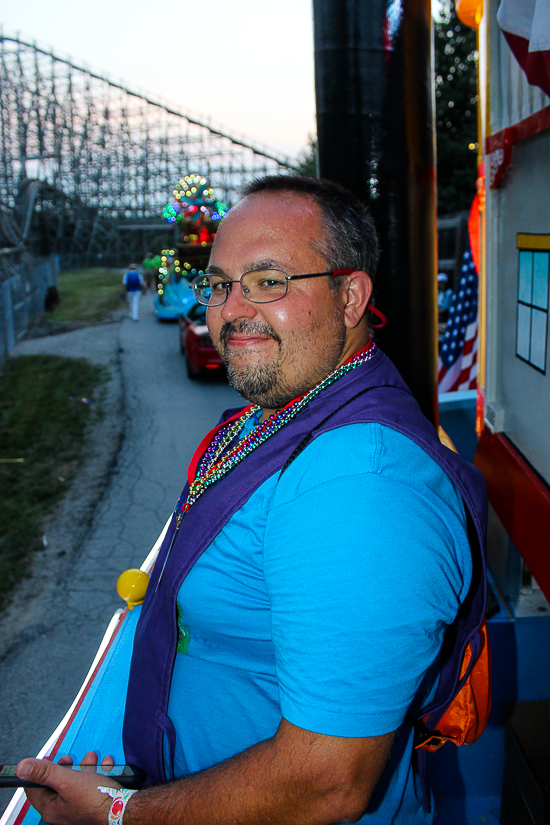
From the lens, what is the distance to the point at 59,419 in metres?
8.35

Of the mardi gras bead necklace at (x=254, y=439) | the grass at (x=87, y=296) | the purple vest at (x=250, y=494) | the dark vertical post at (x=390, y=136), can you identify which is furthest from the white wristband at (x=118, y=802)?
the grass at (x=87, y=296)

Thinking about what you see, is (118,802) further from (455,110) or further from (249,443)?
(455,110)

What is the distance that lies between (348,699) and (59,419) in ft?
26.4

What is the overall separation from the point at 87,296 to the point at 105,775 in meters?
24.8

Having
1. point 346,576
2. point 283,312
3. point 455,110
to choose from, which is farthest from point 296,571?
point 455,110

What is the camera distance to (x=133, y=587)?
2.11 m

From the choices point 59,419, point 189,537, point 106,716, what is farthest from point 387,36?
point 59,419

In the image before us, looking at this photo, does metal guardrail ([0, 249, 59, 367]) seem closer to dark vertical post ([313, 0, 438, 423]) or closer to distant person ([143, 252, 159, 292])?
distant person ([143, 252, 159, 292])

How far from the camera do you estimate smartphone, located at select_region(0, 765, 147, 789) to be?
1271mm

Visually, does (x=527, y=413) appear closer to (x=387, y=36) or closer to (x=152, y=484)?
(x=387, y=36)

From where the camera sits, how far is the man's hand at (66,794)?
123cm

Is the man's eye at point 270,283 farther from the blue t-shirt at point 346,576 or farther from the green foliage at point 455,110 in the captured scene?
the green foliage at point 455,110

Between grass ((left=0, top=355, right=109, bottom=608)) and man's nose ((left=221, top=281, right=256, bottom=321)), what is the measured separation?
3.68m

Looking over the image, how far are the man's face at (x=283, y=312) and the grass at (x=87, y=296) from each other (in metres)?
17.0
